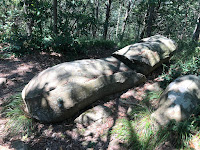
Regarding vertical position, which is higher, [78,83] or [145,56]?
[145,56]

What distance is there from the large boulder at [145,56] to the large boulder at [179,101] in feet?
5.24

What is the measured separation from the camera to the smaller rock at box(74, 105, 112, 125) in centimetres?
367

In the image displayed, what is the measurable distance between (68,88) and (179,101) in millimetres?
2586

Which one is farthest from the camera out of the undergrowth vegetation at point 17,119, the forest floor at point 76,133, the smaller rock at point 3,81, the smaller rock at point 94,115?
the smaller rock at point 3,81

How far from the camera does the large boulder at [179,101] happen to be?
3.01 metres

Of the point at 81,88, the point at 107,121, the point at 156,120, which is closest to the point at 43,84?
the point at 81,88

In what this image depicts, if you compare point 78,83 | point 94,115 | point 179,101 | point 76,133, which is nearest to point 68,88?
point 78,83

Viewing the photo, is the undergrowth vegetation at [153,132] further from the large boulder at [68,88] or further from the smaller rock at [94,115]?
the large boulder at [68,88]

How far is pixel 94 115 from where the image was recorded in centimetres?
374

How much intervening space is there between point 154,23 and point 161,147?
388 inches

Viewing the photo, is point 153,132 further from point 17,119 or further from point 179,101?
point 17,119

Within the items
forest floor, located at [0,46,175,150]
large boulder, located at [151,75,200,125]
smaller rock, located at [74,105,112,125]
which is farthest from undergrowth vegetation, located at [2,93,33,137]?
large boulder, located at [151,75,200,125]

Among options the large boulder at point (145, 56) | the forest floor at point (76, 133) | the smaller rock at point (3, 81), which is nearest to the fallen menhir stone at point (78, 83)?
the large boulder at point (145, 56)

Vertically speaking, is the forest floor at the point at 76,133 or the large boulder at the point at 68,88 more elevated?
the large boulder at the point at 68,88
